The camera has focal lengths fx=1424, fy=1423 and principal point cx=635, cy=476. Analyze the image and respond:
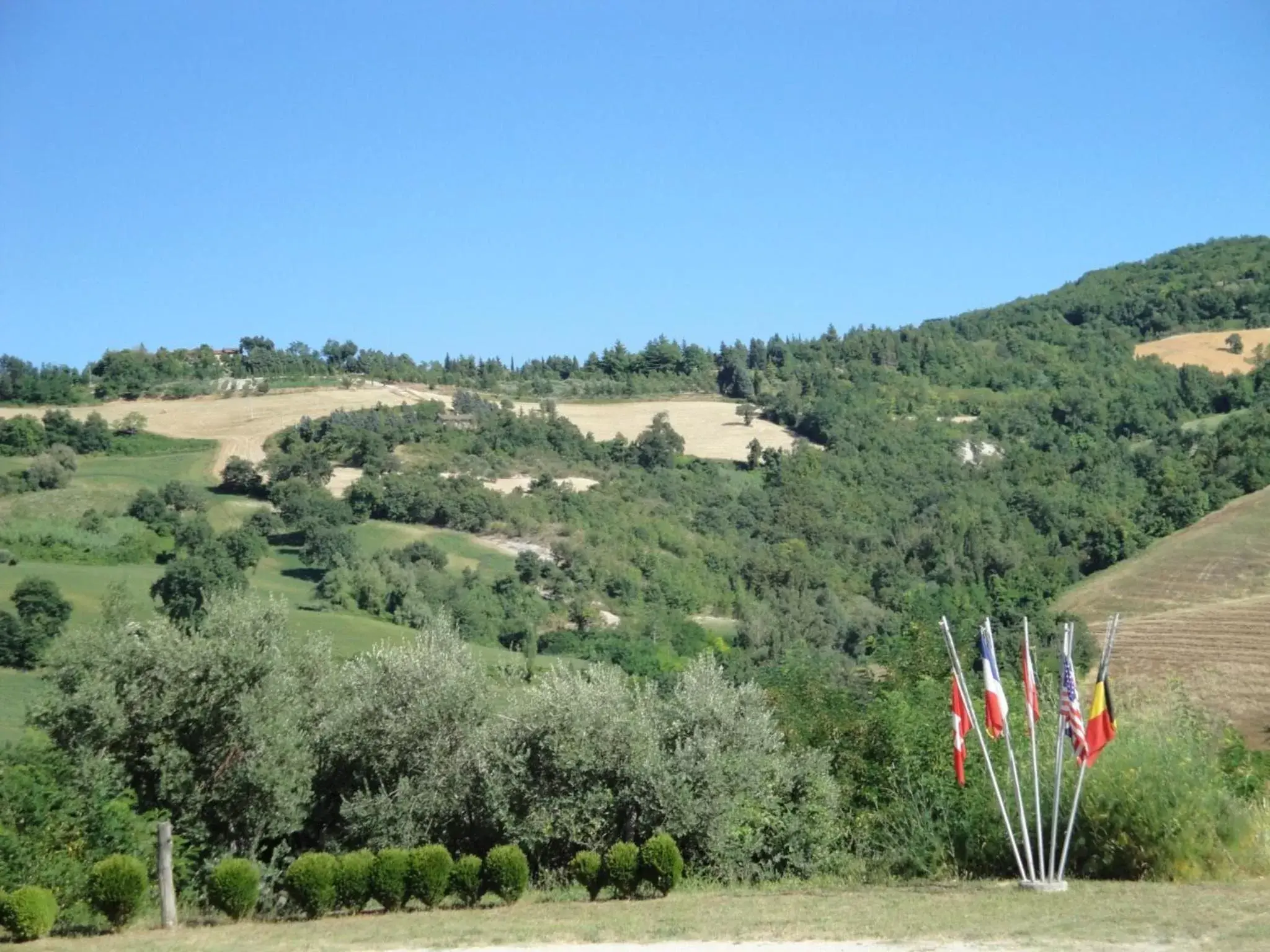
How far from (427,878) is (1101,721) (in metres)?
10.2

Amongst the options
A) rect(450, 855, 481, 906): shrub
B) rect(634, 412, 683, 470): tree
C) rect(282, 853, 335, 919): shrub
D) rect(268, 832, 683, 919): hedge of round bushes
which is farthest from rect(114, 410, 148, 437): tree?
rect(450, 855, 481, 906): shrub

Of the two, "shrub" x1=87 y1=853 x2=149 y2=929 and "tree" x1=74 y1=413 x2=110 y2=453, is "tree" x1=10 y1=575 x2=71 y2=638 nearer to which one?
"shrub" x1=87 y1=853 x2=149 y2=929

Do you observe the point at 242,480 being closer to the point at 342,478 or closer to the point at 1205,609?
the point at 342,478

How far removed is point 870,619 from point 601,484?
31453mm

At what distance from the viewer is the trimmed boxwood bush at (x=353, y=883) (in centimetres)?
2153

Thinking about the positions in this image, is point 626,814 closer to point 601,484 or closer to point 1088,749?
point 1088,749

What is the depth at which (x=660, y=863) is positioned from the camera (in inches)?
876

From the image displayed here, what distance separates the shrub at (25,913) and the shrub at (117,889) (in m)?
1.09

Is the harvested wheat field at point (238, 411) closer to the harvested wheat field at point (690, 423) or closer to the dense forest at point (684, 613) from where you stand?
the dense forest at point (684, 613)

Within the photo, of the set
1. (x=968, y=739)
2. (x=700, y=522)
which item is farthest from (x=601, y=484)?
(x=968, y=739)

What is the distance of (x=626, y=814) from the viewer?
84.4 ft

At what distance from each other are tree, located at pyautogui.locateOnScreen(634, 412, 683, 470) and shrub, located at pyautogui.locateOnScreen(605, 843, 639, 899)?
103m

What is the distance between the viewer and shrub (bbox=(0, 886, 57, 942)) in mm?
18484

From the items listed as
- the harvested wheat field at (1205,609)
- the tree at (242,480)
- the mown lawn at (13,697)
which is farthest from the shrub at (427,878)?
the tree at (242,480)
